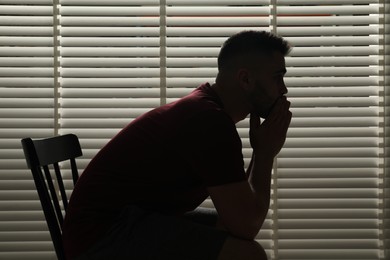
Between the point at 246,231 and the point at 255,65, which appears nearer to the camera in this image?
the point at 246,231

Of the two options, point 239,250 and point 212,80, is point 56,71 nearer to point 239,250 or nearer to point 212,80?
point 212,80

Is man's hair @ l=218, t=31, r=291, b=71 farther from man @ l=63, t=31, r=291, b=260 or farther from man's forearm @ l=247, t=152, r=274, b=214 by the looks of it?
man's forearm @ l=247, t=152, r=274, b=214

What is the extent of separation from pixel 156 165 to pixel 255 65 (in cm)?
53

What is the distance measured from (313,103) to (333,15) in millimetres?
464

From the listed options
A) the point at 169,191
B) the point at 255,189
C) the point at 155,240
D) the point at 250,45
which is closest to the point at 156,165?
the point at 169,191

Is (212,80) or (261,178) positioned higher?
(212,80)

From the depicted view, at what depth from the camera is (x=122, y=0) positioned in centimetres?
249

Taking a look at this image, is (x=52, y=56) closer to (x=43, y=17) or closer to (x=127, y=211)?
(x=43, y=17)

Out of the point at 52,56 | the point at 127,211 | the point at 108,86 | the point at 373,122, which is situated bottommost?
the point at 127,211

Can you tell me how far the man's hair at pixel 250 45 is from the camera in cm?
182

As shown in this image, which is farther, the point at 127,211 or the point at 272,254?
the point at 272,254

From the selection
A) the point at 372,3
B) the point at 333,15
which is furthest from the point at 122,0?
the point at 372,3

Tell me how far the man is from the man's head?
0.44 feet

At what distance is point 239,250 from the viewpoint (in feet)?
5.05
